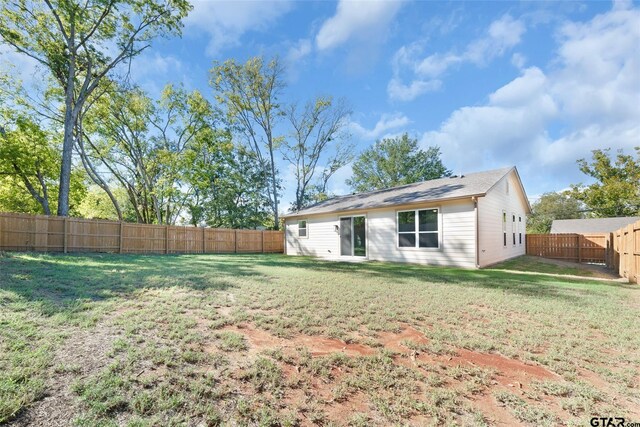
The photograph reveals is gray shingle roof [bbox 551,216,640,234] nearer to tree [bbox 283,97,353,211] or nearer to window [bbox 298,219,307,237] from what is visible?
tree [bbox 283,97,353,211]

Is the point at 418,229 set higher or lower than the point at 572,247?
higher

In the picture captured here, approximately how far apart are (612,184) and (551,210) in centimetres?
1899

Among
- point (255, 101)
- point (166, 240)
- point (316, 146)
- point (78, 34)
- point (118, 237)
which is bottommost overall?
point (166, 240)

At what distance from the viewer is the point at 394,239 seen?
1139 cm

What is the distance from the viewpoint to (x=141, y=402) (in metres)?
1.82

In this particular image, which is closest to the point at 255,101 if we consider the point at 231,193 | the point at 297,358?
the point at 231,193

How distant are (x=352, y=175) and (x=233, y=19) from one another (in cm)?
2135

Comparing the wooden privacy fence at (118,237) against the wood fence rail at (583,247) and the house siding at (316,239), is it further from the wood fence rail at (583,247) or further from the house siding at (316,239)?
the wood fence rail at (583,247)

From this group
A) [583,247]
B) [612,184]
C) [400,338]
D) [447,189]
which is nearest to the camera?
[400,338]

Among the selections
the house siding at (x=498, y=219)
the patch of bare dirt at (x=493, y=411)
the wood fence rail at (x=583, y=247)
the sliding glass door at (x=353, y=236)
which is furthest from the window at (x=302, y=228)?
the patch of bare dirt at (x=493, y=411)

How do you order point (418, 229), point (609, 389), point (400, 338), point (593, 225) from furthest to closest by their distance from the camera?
point (593, 225) < point (418, 229) < point (400, 338) < point (609, 389)

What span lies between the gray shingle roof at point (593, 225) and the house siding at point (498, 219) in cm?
1439

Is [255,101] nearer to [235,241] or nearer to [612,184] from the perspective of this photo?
[235,241]

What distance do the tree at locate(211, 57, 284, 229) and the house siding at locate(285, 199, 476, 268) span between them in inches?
329
